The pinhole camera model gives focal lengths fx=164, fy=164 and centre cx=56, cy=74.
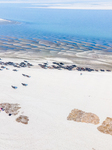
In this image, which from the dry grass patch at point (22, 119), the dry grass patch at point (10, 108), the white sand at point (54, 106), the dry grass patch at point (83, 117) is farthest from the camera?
the dry grass patch at point (10, 108)

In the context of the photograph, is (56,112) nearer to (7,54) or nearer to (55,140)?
(55,140)

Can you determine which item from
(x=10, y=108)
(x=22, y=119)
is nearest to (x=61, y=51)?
(x=10, y=108)

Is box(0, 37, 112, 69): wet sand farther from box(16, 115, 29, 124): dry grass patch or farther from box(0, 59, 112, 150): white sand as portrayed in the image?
box(16, 115, 29, 124): dry grass patch

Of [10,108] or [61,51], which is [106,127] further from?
[61,51]

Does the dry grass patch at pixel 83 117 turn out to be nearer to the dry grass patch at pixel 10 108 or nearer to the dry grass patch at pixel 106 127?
the dry grass patch at pixel 106 127

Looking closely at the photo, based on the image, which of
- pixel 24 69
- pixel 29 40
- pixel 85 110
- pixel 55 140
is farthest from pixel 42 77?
A: pixel 29 40

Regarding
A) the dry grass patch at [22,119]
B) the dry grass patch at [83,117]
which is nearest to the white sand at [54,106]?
the dry grass patch at [22,119]
